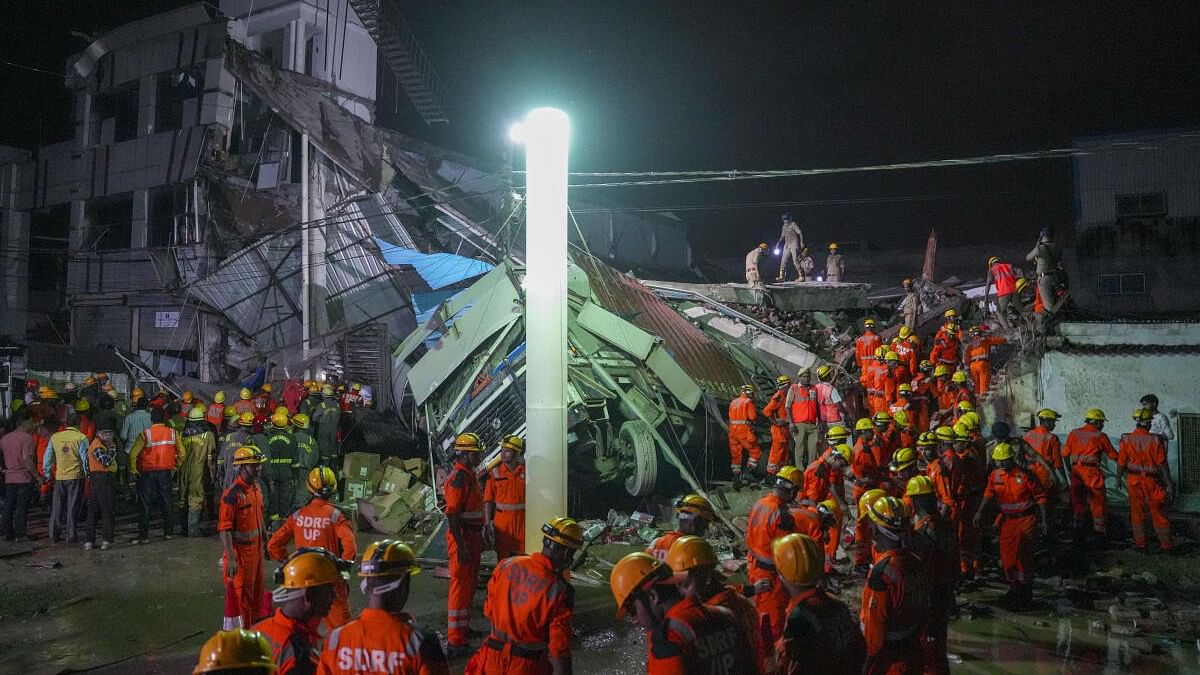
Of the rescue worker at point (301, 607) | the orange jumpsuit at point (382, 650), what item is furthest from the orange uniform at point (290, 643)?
the orange jumpsuit at point (382, 650)

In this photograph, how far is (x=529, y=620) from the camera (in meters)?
3.94

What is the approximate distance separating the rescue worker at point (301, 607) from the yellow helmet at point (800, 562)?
2.17 metres

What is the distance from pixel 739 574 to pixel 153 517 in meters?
10.4

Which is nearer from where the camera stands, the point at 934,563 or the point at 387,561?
the point at 387,561

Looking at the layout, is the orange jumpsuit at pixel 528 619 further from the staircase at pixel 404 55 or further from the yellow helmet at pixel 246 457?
the staircase at pixel 404 55

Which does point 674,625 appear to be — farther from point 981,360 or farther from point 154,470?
point 981,360

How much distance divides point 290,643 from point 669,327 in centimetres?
1141

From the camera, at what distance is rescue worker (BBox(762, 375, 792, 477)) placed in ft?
40.1

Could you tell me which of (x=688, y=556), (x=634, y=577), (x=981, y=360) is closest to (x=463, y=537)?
(x=688, y=556)

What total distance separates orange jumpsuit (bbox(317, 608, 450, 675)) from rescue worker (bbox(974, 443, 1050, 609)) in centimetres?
701

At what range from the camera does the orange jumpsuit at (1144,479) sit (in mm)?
9242

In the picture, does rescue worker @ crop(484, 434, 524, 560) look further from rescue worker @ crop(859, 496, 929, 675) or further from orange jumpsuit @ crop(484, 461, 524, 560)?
rescue worker @ crop(859, 496, 929, 675)

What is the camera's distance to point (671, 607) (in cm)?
319

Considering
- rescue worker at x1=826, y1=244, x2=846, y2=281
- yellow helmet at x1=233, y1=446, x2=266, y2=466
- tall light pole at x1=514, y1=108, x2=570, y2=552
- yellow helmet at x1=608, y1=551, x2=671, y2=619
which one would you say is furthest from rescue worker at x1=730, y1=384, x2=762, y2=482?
rescue worker at x1=826, y1=244, x2=846, y2=281
